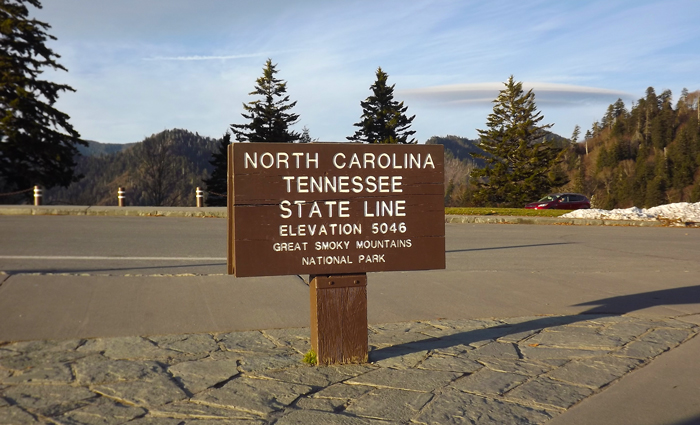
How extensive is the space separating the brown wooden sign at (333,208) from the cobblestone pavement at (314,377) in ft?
2.48

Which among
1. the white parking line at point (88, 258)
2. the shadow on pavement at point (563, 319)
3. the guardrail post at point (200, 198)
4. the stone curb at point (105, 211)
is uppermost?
the guardrail post at point (200, 198)

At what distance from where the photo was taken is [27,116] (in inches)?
1460

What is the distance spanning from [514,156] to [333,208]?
58.1 metres

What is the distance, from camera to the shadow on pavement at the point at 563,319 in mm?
5129

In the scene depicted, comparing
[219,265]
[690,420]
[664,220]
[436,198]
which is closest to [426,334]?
[436,198]

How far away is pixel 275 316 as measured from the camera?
6223mm

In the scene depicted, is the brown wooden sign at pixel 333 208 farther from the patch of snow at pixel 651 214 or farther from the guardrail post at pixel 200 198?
the guardrail post at pixel 200 198

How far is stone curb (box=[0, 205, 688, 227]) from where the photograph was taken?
59.8 ft

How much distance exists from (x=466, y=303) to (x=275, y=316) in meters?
2.26

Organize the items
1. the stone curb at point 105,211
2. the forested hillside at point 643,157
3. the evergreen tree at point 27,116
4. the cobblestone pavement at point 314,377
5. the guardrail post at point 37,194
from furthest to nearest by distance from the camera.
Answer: the forested hillside at point 643,157, the evergreen tree at point 27,116, the guardrail post at point 37,194, the stone curb at point 105,211, the cobblestone pavement at point 314,377

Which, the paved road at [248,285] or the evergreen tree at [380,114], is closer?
the paved road at [248,285]

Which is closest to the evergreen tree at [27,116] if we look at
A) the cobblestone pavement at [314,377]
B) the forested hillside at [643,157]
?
the cobblestone pavement at [314,377]

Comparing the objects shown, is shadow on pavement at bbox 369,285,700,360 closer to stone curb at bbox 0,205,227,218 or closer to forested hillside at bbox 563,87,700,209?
stone curb at bbox 0,205,227,218

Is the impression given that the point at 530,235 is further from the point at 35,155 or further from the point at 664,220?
the point at 35,155
